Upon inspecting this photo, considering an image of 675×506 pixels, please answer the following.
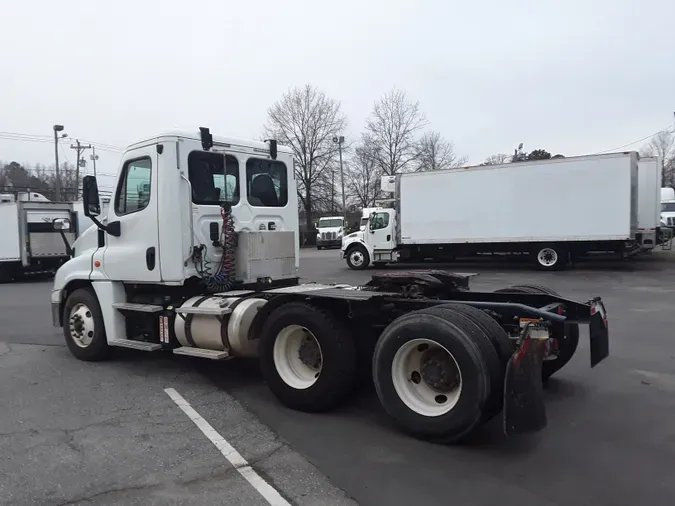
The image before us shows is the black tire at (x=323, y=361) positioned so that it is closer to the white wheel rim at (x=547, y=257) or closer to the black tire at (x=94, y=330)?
the black tire at (x=94, y=330)

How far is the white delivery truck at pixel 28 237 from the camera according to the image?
20.6m

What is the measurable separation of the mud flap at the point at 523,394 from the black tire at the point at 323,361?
156 centimetres

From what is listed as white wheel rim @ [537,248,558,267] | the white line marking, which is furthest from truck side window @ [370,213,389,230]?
the white line marking

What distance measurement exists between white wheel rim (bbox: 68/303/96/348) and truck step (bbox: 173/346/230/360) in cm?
167

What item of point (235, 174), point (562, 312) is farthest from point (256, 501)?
point (235, 174)

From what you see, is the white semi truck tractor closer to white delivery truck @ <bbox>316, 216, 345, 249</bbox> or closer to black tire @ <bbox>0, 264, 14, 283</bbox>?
black tire @ <bbox>0, 264, 14, 283</bbox>

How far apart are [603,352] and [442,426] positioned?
1866 mm

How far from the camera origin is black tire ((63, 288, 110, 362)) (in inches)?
278

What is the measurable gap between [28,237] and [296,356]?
19332 mm

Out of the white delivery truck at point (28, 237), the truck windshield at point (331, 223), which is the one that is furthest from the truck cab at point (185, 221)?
the truck windshield at point (331, 223)

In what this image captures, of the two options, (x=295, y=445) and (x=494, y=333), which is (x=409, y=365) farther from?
(x=295, y=445)

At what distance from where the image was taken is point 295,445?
173 inches

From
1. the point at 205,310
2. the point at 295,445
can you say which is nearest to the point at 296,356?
the point at 295,445

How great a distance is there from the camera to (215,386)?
6.14 meters
